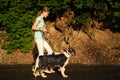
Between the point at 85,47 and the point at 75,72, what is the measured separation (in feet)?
8.32

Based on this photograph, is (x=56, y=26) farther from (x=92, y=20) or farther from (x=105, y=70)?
(x=105, y=70)

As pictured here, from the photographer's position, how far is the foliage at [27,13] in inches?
551

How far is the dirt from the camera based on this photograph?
13.7 m

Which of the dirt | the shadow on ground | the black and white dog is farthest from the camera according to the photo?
the dirt

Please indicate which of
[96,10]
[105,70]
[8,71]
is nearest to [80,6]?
[96,10]

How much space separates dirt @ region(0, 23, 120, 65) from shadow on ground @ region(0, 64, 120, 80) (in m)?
0.65

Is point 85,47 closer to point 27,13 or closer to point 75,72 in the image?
point 75,72

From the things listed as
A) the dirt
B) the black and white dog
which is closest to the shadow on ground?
the black and white dog

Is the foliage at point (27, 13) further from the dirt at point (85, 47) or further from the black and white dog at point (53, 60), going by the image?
the black and white dog at point (53, 60)

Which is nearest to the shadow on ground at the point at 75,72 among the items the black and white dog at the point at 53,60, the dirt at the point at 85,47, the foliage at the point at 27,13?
the black and white dog at the point at 53,60

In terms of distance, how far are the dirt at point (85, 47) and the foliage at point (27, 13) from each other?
47 cm

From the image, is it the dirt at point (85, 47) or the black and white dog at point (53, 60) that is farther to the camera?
the dirt at point (85, 47)

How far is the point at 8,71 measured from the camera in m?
12.2

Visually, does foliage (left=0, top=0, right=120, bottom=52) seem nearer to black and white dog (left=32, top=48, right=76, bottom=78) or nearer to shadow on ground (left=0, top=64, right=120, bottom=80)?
shadow on ground (left=0, top=64, right=120, bottom=80)
